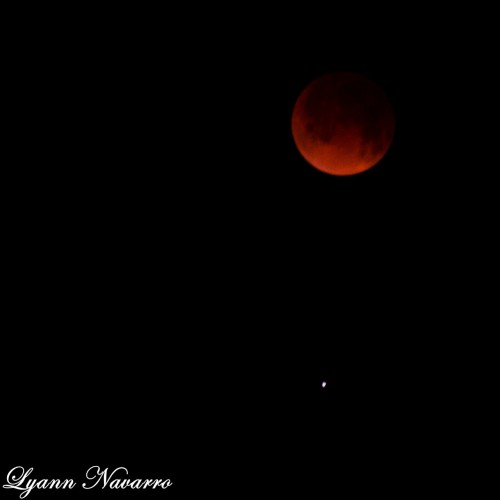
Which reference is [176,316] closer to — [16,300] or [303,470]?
[16,300]

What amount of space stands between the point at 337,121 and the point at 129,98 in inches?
93.3

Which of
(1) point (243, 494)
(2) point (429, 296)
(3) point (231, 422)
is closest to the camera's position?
(1) point (243, 494)

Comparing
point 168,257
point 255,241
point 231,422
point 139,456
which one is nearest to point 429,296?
point 255,241

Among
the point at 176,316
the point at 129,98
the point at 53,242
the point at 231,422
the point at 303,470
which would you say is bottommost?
the point at 303,470

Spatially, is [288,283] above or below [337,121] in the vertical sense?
above

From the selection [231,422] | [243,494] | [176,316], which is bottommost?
[243,494]

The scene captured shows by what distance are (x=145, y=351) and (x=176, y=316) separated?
474mm

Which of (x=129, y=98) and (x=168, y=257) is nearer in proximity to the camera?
(x=129, y=98)

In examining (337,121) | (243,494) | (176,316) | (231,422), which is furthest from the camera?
(176,316)

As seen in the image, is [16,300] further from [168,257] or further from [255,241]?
[255,241]

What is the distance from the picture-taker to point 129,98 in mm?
4996

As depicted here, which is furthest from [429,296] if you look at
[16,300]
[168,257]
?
[16,300]

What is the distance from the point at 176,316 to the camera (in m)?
5.32

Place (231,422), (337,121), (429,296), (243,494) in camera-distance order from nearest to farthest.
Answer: (337,121) < (243,494) < (231,422) < (429,296)
